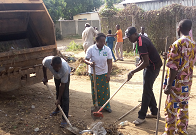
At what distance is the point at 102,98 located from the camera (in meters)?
4.01

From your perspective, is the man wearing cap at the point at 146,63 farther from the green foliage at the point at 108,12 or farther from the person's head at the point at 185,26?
the green foliage at the point at 108,12

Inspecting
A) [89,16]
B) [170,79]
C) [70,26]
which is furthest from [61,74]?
[89,16]

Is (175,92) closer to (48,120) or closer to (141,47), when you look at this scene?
(141,47)

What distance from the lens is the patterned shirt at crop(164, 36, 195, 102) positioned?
2566mm

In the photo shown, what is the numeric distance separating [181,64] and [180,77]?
7.1 inches

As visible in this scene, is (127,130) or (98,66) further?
(98,66)

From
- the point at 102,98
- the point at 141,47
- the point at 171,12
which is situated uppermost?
the point at 171,12

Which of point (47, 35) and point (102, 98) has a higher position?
point (47, 35)

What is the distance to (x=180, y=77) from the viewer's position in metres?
2.66

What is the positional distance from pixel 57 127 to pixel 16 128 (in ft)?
2.21

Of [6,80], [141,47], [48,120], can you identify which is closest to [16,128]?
[48,120]

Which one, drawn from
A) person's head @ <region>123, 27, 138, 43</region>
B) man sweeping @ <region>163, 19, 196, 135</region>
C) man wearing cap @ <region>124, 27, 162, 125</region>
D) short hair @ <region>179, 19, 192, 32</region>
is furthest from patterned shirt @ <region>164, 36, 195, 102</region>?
person's head @ <region>123, 27, 138, 43</region>

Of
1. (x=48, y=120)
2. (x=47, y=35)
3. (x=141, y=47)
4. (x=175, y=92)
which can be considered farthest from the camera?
(x=47, y=35)

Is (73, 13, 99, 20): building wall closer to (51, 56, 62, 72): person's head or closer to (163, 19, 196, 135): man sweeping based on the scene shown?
(51, 56, 62, 72): person's head
